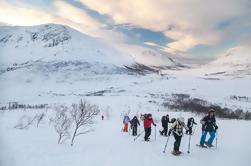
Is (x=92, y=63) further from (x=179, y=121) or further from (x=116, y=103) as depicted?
(x=179, y=121)

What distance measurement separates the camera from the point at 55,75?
116188 millimetres

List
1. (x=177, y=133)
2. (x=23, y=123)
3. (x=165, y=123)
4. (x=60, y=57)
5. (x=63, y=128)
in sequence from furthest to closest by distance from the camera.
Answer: (x=60, y=57)
(x=23, y=123)
(x=63, y=128)
(x=165, y=123)
(x=177, y=133)

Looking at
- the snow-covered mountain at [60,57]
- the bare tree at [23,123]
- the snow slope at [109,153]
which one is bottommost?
the snow slope at [109,153]

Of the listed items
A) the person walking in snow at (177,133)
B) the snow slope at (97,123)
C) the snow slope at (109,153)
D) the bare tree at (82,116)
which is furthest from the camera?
the bare tree at (82,116)

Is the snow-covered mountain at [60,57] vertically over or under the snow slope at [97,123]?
over

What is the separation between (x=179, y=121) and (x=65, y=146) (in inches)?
223

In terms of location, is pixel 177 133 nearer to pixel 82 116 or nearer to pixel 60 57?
pixel 82 116

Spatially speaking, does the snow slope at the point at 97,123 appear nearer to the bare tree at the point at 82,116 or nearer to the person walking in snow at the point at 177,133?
the person walking in snow at the point at 177,133

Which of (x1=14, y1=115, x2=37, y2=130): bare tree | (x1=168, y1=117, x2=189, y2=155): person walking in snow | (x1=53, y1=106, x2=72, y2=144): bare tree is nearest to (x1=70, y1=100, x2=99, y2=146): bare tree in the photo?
(x1=53, y1=106, x2=72, y2=144): bare tree

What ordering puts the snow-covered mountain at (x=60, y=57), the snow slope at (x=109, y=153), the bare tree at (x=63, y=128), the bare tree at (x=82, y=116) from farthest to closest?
the snow-covered mountain at (x=60, y=57), the bare tree at (x=82, y=116), the bare tree at (x=63, y=128), the snow slope at (x=109, y=153)

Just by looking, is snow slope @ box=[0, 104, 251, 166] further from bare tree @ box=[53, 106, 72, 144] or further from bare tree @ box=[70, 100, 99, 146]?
bare tree @ box=[70, 100, 99, 146]

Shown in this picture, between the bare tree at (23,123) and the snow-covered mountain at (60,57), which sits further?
the snow-covered mountain at (60,57)

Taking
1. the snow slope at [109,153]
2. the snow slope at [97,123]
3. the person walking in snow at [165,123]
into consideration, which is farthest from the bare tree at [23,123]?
the person walking in snow at [165,123]

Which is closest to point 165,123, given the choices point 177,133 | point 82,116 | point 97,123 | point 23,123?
point 82,116
